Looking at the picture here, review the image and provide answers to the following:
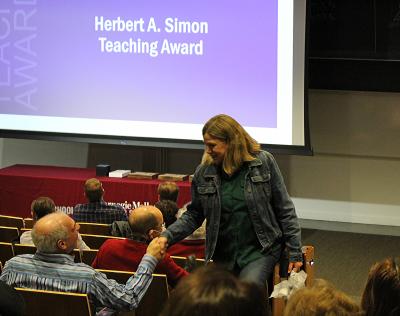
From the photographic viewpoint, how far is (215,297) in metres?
1.37

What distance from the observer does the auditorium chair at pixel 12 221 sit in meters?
5.51

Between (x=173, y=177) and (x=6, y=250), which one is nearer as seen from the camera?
(x=6, y=250)

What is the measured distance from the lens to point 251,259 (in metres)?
→ 3.45

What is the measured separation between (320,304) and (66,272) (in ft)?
5.18

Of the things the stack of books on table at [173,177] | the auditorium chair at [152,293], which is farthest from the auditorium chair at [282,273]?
the stack of books on table at [173,177]

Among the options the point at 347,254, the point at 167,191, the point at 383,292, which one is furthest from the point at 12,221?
the point at 383,292

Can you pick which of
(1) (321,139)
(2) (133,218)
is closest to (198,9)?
(1) (321,139)

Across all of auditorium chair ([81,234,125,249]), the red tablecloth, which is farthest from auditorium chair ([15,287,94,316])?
the red tablecloth

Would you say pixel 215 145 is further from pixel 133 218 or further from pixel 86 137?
pixel 86 137

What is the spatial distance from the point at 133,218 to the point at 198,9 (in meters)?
4.18

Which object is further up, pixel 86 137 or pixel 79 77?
pixel 79 77

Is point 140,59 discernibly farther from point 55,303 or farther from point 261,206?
point 55,303

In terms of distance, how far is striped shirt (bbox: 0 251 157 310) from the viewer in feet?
9.72

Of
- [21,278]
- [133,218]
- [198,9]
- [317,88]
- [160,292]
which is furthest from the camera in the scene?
[317,88]
